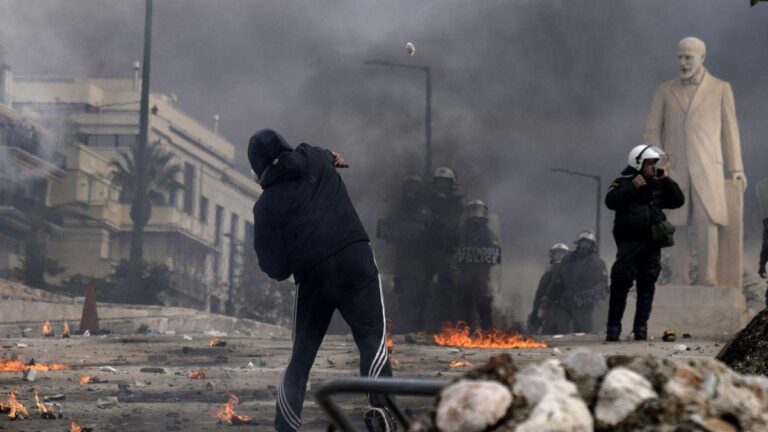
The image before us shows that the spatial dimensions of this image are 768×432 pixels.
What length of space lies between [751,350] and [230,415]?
4544 mm

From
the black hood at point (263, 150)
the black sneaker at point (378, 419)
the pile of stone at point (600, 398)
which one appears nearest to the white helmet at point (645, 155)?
the black hood at point (263, 150)

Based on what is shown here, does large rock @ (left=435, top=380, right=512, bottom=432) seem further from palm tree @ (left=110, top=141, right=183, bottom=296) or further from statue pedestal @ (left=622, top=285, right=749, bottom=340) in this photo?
palm tree @ (left=110, top=141, right=183, bottom=296)

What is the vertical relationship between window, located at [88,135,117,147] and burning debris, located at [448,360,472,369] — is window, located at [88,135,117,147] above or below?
above

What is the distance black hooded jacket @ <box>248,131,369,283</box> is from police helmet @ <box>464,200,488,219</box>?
2080 cm

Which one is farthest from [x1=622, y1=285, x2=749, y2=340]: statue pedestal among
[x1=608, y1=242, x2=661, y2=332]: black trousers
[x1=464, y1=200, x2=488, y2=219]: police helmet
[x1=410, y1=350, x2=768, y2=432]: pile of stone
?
[x1=410, y1=350, x2=768, y2=432]: pile of stone

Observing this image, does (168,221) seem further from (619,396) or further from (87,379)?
(619,396)

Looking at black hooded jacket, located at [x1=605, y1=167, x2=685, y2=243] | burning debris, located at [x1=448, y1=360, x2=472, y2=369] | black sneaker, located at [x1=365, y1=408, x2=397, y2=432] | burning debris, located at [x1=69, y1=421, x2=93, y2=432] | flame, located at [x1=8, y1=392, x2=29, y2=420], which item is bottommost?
burning debris, located at [x1=69, y1=421, x2=93, y2=432]

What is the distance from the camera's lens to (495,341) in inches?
604

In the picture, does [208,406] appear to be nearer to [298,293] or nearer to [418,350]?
[298,293]

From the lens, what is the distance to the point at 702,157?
17.5 metres

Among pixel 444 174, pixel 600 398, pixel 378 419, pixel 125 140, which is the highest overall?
pixel 125 140

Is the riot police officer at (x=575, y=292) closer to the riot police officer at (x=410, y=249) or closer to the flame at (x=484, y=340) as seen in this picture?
the riot police officer at (x=410, y=249)

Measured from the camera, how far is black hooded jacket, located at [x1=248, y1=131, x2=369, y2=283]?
6.70 m

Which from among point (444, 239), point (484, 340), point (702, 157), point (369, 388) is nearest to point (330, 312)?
point (369, 388)
